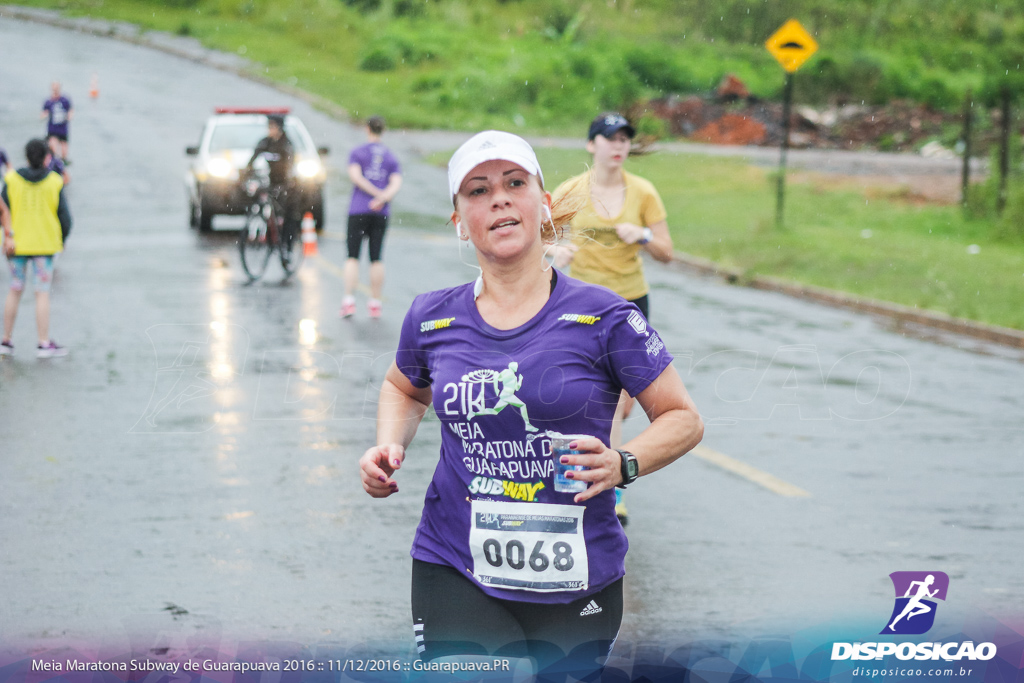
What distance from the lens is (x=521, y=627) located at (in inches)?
127

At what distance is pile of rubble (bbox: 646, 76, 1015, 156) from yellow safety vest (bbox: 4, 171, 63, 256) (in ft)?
103

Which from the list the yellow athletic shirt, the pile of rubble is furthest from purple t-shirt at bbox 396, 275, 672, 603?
the pile of rubble

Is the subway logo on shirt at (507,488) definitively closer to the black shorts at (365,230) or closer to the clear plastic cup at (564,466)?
the clear plastic cup at (564,466)

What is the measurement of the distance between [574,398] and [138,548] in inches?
151

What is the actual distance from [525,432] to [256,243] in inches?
509

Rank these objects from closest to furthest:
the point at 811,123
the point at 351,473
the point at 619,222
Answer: the point at 619,222, the point at 351,473, the point at 811,123

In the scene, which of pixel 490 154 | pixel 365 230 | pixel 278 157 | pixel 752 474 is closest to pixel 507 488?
pixel 490 154

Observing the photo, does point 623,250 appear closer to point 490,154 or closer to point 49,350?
point 490,154

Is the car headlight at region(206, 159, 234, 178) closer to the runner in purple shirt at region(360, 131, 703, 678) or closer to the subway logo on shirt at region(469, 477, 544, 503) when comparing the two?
the runner in purple shirt at region(360, 131, 703, 678)

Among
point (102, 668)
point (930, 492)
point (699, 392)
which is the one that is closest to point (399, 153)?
point (699, 392)

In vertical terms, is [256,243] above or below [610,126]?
below

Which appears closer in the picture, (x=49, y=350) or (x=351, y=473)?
(x=351, y=473)

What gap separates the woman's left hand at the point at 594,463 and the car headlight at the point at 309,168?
17.2m

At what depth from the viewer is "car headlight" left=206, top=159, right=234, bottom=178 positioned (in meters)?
20.2
